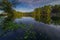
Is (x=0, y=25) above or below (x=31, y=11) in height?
below

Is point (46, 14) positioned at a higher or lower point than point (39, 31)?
higher

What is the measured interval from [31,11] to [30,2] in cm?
12

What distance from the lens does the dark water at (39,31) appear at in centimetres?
155

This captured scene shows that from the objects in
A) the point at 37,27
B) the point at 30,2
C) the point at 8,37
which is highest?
the point at 30,2

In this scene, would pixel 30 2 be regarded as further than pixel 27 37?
Yes

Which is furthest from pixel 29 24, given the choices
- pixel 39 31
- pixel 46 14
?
pixel 46 14

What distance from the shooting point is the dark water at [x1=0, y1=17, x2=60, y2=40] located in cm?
155

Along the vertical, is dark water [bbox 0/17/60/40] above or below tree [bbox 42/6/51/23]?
below

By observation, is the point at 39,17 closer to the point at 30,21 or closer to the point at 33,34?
the point at 30,21

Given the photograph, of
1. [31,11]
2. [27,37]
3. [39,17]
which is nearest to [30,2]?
[31,11]

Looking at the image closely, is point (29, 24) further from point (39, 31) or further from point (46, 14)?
point (46, 14)

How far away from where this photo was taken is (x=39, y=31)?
5.23ft

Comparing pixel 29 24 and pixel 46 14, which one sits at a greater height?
pixel 46 14

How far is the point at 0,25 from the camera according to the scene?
1621 mm
